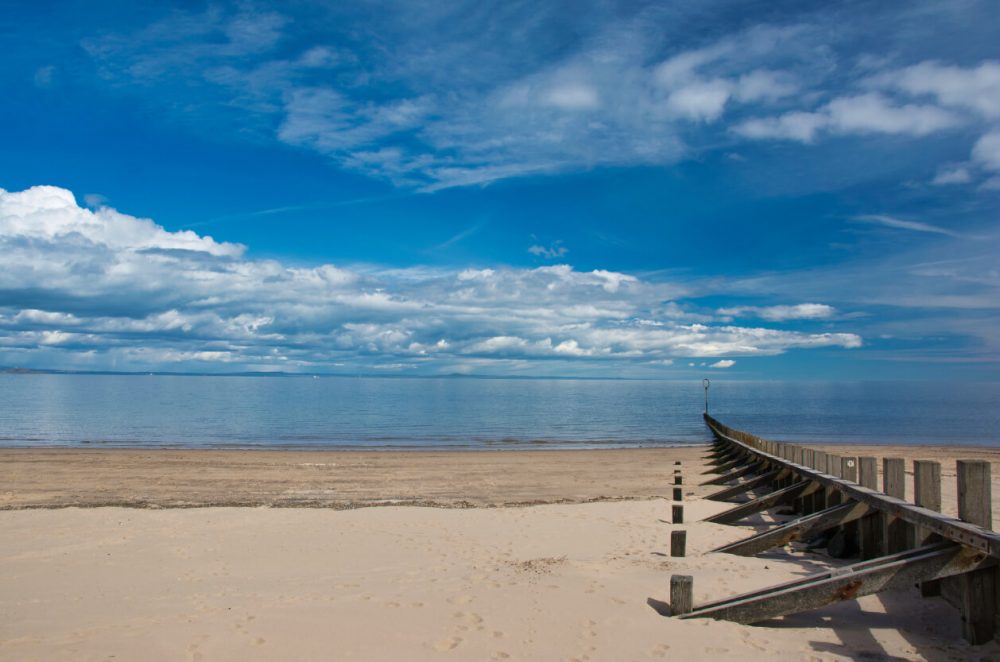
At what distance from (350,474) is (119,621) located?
1560 cm

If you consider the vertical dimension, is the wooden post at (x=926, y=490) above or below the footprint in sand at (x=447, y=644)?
above

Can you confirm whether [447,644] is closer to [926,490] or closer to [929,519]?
[929,519]

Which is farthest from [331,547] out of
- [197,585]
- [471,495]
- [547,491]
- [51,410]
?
[51,410]

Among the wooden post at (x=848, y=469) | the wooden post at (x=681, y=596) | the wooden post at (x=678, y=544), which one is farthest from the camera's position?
the wooden post at (x=848, y=469)

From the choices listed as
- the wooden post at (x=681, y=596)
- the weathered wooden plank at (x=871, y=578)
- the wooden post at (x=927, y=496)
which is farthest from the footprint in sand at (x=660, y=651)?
the wooden post at (x=927, y=496)

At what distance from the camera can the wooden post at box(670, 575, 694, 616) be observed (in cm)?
658

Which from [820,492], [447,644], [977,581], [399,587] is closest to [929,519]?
[977,581]

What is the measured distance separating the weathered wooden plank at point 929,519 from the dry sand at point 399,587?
2.99 ft

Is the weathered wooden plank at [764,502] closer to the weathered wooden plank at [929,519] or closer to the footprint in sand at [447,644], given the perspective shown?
the weathered wooden plank at [929,519]

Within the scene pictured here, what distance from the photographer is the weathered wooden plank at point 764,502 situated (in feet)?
35.4

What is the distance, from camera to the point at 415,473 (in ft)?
75.5

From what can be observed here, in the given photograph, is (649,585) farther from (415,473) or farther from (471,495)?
(415,473)

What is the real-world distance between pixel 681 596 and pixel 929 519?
2486 mm

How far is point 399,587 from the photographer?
Answer: 8148mm
